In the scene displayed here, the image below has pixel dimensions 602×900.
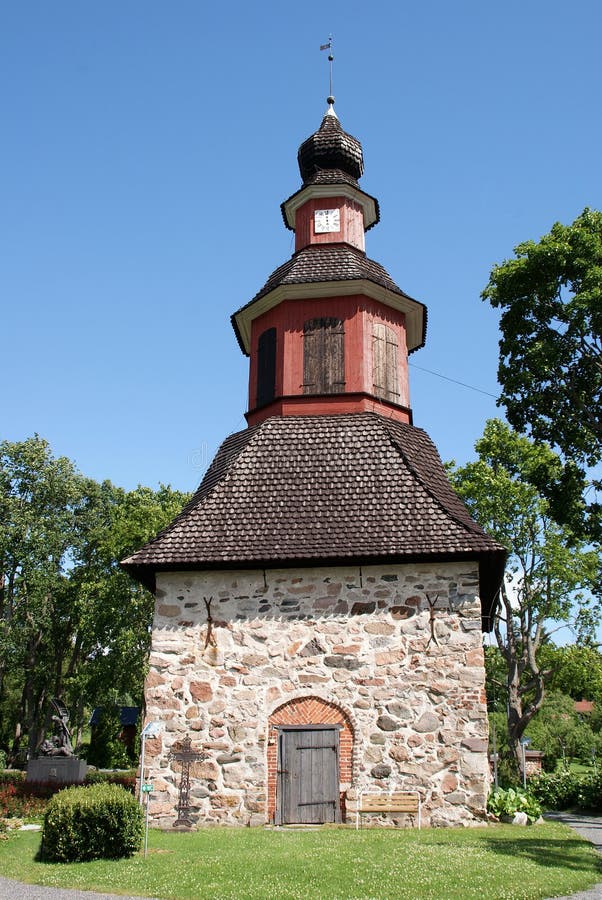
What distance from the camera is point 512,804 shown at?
11.3 metres

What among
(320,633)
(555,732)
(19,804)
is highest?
(320,633)

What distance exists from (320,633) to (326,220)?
10.1 m

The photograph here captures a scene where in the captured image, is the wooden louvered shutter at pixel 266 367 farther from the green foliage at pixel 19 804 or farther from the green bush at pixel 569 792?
the green bush at pixel 569 792

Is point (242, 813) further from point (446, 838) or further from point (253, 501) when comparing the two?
point (253, 501)

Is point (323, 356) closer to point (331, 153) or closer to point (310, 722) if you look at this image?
point (331, 153)

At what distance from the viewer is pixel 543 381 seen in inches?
648

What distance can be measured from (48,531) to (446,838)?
25.7 m

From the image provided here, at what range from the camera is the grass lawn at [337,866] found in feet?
22.7

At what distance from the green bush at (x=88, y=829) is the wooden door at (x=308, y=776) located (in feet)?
9.36

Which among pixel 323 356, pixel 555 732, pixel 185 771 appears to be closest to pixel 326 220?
pixel 323 356

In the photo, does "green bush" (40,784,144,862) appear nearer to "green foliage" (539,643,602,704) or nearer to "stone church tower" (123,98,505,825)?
"stone church tower" (123,98,505,825)

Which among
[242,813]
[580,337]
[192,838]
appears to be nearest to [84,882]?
[192,838]

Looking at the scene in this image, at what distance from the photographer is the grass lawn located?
6.92 metres

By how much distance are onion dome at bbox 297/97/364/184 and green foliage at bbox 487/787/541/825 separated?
13881 millimetres
